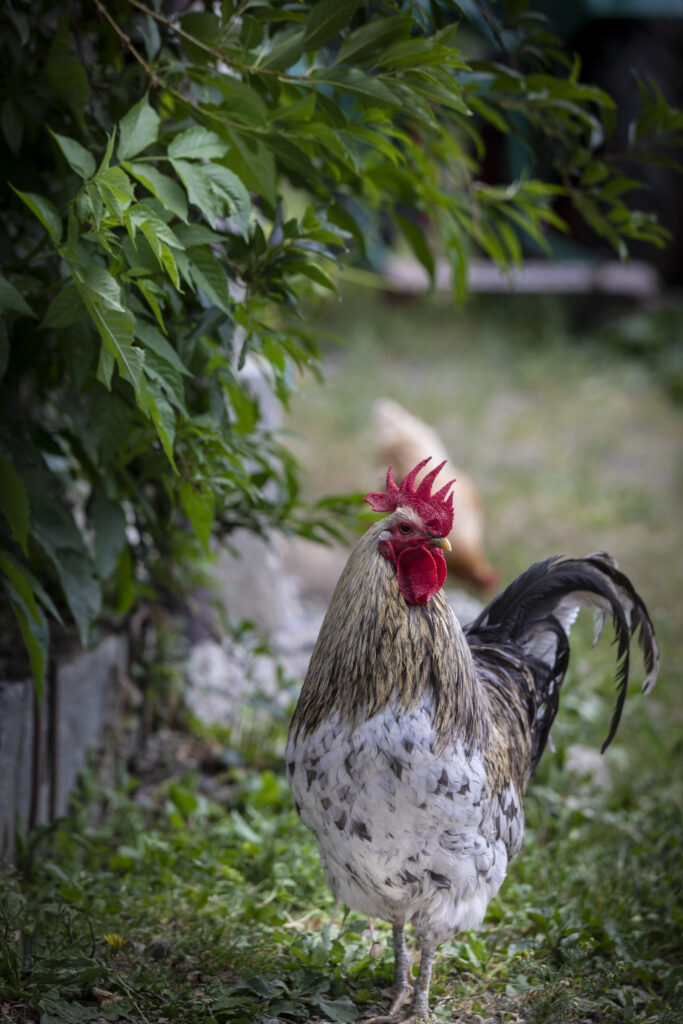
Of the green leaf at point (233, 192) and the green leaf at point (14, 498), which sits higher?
the green leaf at point (233, 192)

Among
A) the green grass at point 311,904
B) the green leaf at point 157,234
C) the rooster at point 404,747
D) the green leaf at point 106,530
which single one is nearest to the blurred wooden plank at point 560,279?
the green grass at point 311,904

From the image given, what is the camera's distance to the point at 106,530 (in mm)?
2721

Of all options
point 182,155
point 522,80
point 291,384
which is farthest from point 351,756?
point 522,80

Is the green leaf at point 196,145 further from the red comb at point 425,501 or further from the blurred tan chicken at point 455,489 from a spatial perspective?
the blurred tan chicken at point 455,489

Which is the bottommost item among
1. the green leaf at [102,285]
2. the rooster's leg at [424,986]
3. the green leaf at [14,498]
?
the rooster's leg at [424,986]

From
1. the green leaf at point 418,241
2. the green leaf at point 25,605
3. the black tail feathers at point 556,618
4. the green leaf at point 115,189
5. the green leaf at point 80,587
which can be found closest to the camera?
the green leaf at point 115,189

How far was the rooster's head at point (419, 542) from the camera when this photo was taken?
2.18 meters

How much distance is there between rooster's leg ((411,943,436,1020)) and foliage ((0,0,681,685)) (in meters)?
1.21

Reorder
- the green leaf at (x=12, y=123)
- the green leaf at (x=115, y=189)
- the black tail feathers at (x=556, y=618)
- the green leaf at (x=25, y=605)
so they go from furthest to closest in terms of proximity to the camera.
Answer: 1. the black tail feathers at (x=556, y=618)
2. the green leaf at (x=12, y=123)
3. the green leaf at (x=25, y=605)
4. the green leaf at (x=115, y=189)

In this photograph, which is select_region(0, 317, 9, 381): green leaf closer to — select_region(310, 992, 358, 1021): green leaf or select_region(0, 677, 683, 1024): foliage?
select_region(0, 677, 683, 1024): foliage

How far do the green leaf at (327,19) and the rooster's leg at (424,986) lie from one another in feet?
7.21

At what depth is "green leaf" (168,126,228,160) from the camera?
207cm

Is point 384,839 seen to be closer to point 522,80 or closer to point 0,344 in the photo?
point 0,344

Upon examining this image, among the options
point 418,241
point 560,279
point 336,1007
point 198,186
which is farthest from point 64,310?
point 560,279
